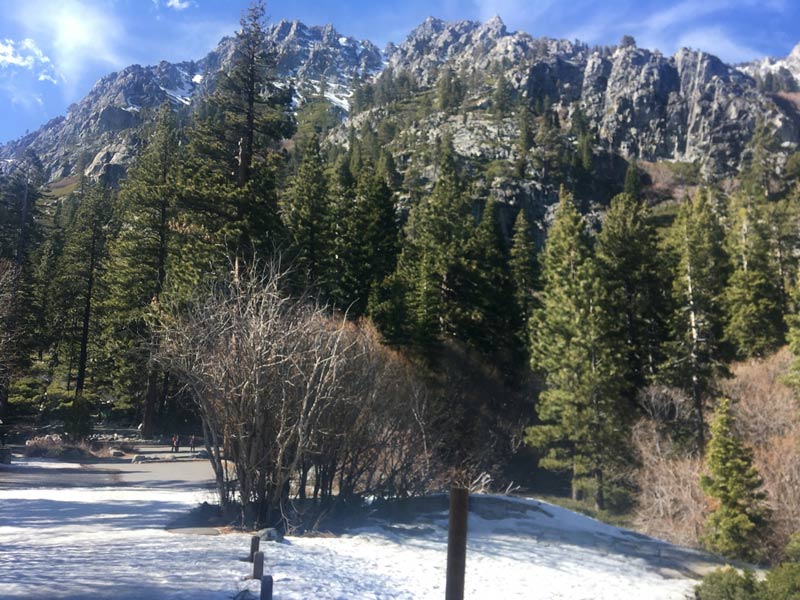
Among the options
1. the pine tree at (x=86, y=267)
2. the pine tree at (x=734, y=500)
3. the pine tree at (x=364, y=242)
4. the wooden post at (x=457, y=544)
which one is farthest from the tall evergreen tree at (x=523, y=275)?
the wooden post at (x=457, y=544)

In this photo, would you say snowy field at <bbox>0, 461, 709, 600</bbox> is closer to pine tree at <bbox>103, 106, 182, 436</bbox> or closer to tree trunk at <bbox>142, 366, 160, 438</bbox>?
tree trunk at <bbox>142, 366, 160, 438</bbox>

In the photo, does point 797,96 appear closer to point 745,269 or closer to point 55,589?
point 745,269

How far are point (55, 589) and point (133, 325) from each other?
30.1 metres

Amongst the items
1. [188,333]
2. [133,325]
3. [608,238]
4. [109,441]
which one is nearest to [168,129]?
[133,325]

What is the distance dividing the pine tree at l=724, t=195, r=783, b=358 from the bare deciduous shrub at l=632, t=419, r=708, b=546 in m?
9.44

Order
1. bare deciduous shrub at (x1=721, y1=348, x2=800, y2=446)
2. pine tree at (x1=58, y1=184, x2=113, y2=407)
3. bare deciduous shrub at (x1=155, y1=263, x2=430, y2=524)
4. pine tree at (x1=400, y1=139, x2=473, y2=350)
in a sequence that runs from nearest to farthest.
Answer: bare deciduous shrub at (x1=155, y1=263, x2=430, y2=524) → bare deciduous shrub at (x1=721, y1=348, x2=800, y2=446) → pine tree at (x1=400, y1=139, x2=473, y2=350) → pine tree at (x1=58, y1=184, x2=113, y2=407)

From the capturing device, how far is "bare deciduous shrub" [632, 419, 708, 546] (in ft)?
71.4

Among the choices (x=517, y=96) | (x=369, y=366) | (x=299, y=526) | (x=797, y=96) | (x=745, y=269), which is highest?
(x=797, y=96)

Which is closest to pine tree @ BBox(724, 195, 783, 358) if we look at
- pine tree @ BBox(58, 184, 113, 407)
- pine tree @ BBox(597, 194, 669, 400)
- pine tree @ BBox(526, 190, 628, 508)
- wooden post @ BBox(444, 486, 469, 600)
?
pine tree @ BBox(597, 194, 669, 400)

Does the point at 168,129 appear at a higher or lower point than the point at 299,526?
higher

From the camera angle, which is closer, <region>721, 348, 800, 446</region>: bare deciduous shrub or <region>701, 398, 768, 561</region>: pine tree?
<region>701, 398, 768, 561</region>: pine tree

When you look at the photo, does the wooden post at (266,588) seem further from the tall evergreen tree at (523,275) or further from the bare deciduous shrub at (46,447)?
the tall evergreen tree at (523,275)

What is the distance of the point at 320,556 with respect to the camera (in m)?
11.0

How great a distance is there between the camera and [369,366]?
47.0 feet
